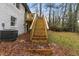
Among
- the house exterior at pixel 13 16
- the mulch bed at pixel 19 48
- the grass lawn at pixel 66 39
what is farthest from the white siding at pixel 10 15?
the grass lawn at pixel 66 39

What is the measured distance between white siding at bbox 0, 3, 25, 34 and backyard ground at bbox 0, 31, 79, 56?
0.54ft

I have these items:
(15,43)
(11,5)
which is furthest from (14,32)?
(11,5)

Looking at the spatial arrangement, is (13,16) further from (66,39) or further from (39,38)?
(66,39)

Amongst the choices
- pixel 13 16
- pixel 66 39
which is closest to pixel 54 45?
pixel 66 39

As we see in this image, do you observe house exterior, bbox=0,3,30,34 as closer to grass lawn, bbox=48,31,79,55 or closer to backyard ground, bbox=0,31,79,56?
backyard ground, bbox=0,31,79,56

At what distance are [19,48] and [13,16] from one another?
1.67 ft

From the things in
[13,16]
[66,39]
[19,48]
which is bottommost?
[19,48]

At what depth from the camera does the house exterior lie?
327 cm

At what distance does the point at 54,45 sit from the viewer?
3.34 metres

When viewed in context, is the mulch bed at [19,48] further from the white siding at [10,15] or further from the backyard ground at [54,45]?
the white siding at [10,15]

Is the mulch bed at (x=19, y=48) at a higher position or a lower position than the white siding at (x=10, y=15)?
lower

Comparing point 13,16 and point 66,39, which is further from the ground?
point 13,16

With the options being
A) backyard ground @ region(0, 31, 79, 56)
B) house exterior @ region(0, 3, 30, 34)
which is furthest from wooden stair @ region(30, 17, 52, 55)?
house exterior @ region(0, 3, 30, 34)

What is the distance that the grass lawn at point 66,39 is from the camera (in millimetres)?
3322
